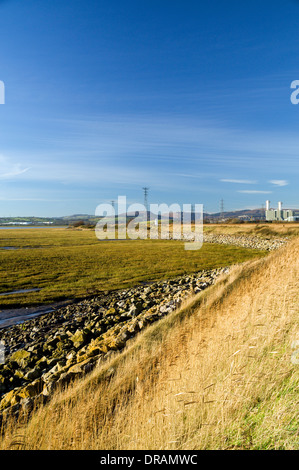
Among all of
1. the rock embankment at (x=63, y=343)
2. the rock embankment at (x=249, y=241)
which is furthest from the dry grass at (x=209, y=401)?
the rock embankment at (x=249, y=241)

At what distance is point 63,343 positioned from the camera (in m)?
12.2

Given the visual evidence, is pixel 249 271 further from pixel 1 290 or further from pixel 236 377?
pixel 1 290

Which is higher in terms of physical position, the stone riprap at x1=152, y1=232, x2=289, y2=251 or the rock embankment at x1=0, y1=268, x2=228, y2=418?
the stone riprap at x1=152, y1=232, x2=289, y2=251

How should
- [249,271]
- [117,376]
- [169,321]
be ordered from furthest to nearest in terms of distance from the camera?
[249,271] < [169,321] < [117,376]

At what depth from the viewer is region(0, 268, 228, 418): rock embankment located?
8.20m

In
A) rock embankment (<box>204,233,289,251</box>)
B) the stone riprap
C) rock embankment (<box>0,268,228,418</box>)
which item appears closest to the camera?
rock embankment (<box>0,268,228,418</box>)

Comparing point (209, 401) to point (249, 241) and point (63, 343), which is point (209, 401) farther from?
point (249, 241)

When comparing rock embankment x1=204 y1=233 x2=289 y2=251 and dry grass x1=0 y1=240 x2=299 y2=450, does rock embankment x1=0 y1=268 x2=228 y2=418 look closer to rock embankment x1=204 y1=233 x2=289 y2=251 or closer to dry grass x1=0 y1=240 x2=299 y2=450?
dry grass x1=0 y1=240 x2=299 y2=450

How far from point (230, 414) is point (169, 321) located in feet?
22.8

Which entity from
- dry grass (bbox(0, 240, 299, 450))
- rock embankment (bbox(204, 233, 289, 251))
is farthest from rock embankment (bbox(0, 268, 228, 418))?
rock embankment (bbox(204, 233, 289, 251))

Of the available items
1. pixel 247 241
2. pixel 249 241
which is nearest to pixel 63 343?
pixel 249 241
